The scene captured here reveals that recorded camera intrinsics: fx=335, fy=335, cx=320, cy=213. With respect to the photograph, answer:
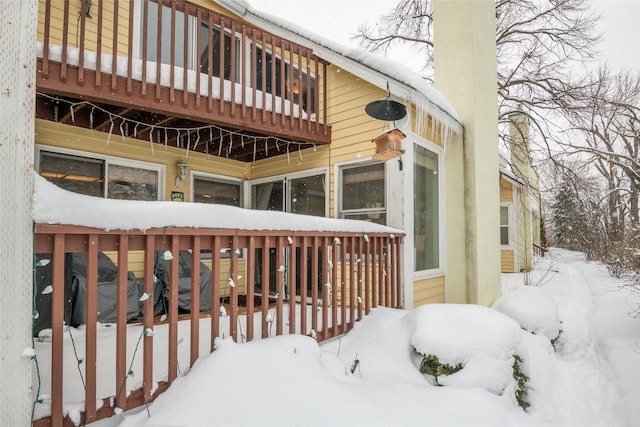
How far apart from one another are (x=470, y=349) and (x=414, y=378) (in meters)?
0.54

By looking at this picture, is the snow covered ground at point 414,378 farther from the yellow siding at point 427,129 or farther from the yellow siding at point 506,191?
the yellow siding at point 506,191

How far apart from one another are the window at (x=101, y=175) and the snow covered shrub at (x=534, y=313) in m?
5.42

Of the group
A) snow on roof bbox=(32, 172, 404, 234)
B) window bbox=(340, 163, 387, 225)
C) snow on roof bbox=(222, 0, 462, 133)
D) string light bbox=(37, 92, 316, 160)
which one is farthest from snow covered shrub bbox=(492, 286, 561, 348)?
string light bbox=(37, 92, 316, 160)

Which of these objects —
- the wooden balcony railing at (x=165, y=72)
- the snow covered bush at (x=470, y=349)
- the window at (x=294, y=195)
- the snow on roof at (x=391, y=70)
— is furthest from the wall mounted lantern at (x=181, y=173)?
the snow covered bush at (x=470, y=349)

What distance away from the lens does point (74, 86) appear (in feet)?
9.57

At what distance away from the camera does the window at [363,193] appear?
15.1 feet

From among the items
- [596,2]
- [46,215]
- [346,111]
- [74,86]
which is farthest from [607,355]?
[596,2]

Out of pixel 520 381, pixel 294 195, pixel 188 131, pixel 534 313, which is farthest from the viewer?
pixel 294 195

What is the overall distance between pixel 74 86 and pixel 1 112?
174cm

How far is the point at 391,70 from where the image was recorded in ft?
12.9

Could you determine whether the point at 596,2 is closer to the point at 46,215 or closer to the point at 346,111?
the point at 346,111

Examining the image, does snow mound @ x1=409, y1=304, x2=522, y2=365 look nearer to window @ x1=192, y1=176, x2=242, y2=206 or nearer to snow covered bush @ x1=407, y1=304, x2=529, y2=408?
snow covered bush @ x1=407, y1=304, x2=529, y2=408

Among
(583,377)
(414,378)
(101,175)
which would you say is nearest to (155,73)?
(101,175)

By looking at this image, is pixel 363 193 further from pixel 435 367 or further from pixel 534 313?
pixel 534 313
